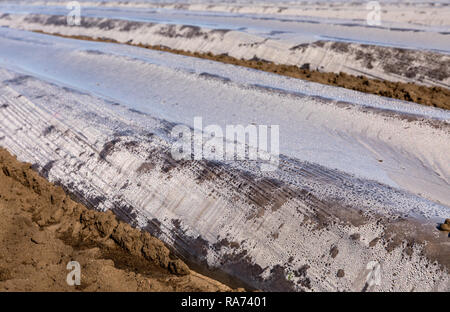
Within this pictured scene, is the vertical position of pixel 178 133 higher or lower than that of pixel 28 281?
higher

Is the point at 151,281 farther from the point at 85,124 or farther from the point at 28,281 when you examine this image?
the point at 85,124

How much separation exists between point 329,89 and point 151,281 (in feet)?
10.8

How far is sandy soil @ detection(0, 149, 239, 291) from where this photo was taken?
237 centimetres

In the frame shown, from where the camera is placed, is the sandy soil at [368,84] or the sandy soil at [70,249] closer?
the sandy soil at [70,249]

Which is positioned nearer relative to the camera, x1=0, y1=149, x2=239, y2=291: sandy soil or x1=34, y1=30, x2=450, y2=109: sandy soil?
x1=0, y1=149, x2=239, y2=291: sandy soil

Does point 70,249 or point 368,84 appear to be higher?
point 368,84

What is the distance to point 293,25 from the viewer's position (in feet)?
26.2

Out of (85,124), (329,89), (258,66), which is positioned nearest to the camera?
(85,124)

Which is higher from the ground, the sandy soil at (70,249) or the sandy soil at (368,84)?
the sandy soil at (368,84)

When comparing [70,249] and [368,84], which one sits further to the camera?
[368,84]

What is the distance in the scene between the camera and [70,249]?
2742mm

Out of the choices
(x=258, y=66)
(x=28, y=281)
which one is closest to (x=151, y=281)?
(x=28, y=281)

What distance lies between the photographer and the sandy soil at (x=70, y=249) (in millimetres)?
2369

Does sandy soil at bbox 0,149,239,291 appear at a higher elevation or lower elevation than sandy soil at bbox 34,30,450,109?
lower
